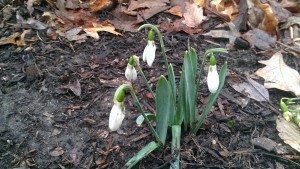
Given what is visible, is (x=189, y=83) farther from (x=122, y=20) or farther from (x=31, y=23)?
(x=31, y=23)

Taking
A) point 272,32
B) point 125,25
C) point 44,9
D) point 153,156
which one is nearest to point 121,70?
point 125,25

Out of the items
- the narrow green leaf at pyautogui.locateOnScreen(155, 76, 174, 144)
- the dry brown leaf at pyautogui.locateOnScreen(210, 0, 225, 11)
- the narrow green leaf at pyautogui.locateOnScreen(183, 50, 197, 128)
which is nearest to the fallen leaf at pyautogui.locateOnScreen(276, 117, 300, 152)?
the narrow green leaf at pyautogui.locateOnScreen(183, 50, 197, 128)

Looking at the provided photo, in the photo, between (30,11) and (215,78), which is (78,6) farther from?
(215,78)

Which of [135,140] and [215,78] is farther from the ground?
[215,78]

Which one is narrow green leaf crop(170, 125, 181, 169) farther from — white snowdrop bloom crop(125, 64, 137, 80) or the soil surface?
white snowdrop bloom crop(125, 64, 137, 80)

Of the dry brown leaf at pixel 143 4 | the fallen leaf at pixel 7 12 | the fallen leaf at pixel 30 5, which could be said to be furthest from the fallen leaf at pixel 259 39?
the fallen leaf at pixel 7 12
